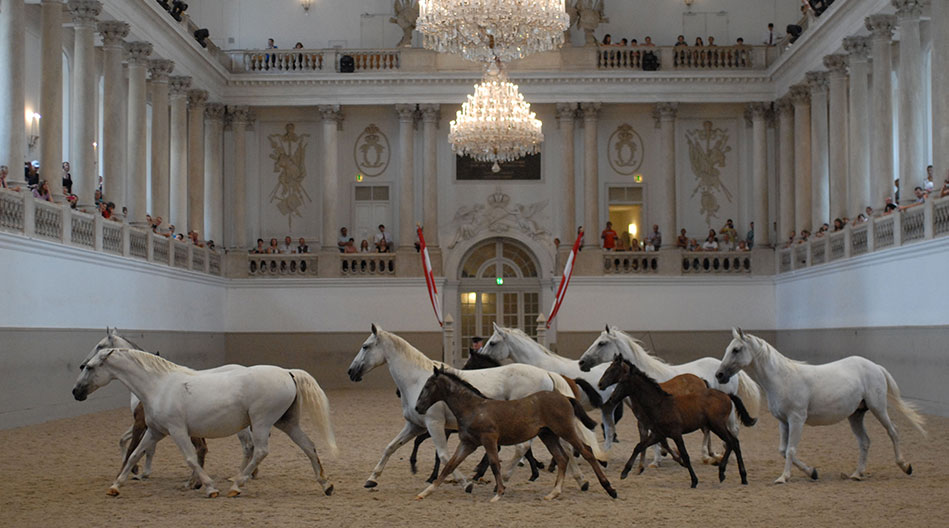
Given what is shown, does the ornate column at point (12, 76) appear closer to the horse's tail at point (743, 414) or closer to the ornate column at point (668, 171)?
the horse's tail at point (743, 414)

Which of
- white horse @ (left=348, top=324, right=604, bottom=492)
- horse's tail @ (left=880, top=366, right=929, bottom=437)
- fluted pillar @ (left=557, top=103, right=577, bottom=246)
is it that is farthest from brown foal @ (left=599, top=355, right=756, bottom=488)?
fluted pillar @ (left=557, top=103, right=577, bottom=246)

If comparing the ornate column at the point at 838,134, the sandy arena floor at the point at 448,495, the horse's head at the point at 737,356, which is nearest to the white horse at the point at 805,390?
the horse's head at the point at 737,356

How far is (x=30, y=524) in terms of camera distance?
971 cm

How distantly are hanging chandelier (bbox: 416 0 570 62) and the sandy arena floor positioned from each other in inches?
331

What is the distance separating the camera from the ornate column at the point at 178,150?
31.4 m

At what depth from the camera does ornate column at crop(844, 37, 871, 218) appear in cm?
2778

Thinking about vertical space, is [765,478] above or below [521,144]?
below

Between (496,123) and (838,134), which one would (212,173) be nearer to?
(496,123)

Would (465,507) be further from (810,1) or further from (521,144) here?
(810,1)

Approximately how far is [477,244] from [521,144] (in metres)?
11.1

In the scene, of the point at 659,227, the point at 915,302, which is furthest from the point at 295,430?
the point at 659,227

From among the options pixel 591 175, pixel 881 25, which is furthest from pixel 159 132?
pixel 881 25

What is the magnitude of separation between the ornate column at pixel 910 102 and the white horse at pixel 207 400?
58.9 feet

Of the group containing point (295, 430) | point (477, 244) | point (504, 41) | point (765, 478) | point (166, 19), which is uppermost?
point (166, 19)
